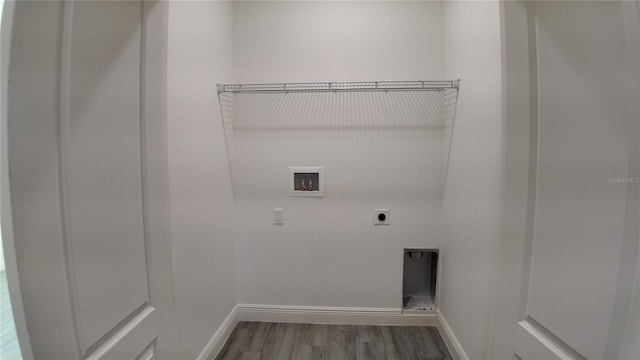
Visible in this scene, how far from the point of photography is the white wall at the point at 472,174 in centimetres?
112

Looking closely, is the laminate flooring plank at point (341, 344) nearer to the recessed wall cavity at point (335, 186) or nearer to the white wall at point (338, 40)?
the recessed wall cavity at point (335, 186)

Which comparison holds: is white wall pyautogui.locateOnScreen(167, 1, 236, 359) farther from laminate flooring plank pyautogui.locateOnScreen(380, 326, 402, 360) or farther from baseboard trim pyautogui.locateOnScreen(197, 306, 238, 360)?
laminate flooring plank pyautogui.locateOnScreen(380, 326, 402, 360)

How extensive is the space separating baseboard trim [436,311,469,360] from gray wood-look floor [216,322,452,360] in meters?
0.04

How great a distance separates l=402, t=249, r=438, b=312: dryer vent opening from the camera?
1.91m

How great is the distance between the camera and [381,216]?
185 centimetres

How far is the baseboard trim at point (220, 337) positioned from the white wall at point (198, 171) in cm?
5

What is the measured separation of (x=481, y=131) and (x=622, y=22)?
0.69 m

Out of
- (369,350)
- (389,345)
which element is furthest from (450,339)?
(369,350)

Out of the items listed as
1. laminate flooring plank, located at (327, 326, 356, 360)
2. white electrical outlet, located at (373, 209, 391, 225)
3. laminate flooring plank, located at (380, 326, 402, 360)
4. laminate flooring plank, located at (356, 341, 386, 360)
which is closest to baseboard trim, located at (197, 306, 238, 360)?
laminate flooring plank, located at (327, 326, 356, 360)

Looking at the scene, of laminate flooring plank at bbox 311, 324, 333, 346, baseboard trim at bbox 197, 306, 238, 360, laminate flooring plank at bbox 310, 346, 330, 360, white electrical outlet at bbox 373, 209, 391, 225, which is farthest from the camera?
white electrical outlet at bbox 373, 209, 391, 225

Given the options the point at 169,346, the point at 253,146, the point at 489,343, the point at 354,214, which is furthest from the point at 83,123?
the point at 489,343

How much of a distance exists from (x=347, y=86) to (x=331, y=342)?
1.91m

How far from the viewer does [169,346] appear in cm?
94

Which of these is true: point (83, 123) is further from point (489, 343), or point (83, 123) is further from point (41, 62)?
point (489, 343)
